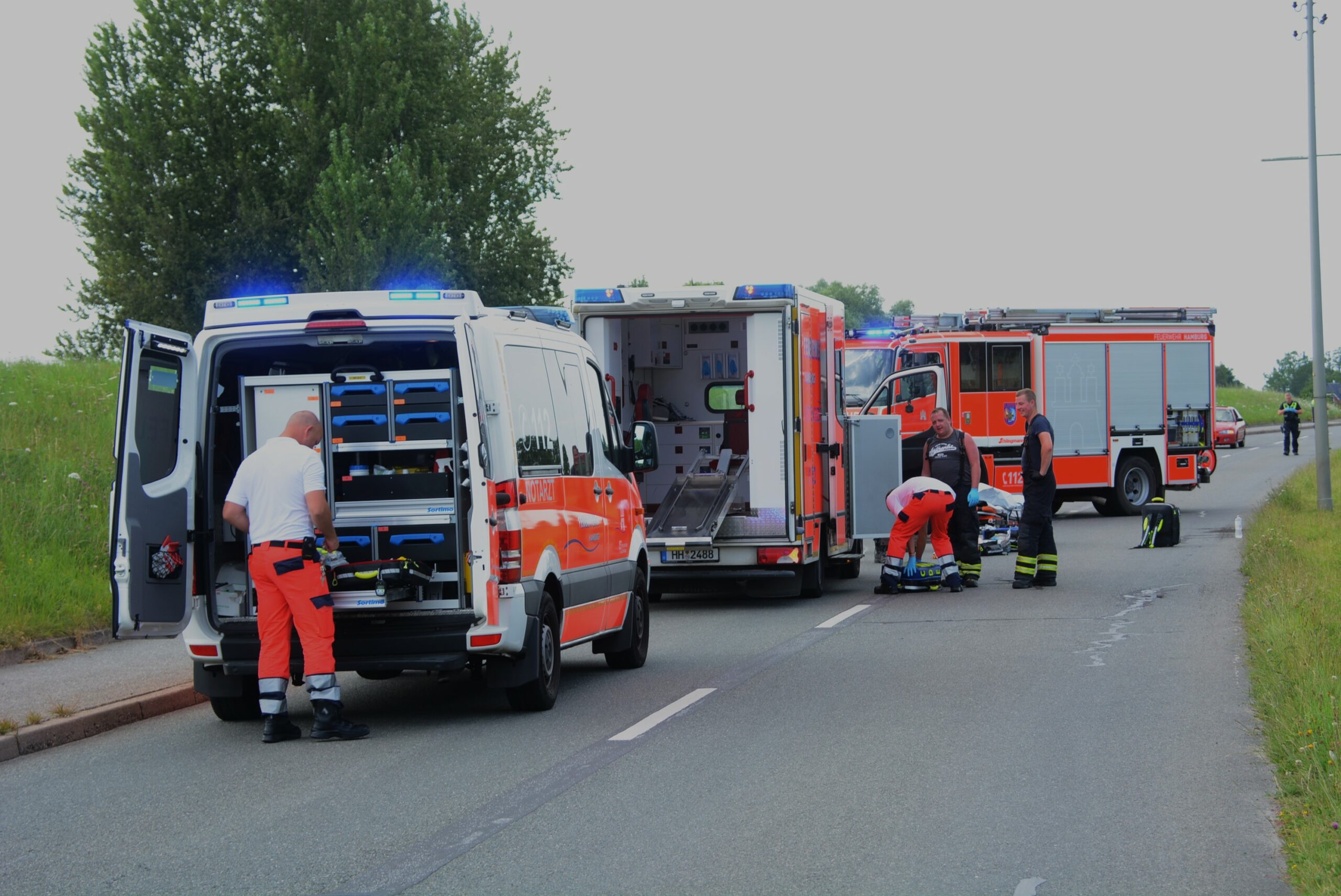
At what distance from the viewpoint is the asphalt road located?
224 inches

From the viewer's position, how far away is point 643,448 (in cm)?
1146

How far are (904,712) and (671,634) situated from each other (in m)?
4.82

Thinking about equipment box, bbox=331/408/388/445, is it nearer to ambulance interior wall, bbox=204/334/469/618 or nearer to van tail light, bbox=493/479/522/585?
ambulance interior wall, bbox=204/334/469/618

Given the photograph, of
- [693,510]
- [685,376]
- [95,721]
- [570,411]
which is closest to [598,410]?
[570,411]

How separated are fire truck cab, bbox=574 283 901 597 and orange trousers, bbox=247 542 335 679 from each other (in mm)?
6810

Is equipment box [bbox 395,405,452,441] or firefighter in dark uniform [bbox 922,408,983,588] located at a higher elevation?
equipment box [bbox 395,405,452,441]

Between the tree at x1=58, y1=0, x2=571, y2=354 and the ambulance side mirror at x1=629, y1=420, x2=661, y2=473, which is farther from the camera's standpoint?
the tree at x1=58, y1=0, x2=571, y2=354

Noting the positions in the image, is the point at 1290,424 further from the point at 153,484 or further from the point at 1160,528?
the point at 153,484

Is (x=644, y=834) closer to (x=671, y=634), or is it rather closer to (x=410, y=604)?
(x=410, y=604)

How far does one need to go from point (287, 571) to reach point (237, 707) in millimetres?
1506

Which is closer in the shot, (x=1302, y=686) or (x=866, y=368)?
(x=1302, y=686)

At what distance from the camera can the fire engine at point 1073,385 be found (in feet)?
85.4

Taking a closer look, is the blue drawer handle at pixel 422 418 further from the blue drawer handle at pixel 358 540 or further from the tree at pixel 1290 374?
the tree at pixel 1290 374

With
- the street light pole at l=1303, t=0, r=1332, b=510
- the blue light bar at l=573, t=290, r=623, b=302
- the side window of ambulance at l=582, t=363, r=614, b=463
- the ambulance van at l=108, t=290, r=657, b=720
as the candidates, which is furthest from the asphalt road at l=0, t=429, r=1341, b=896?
the street light pole at l=1303, t=0, r=1332, b=510
